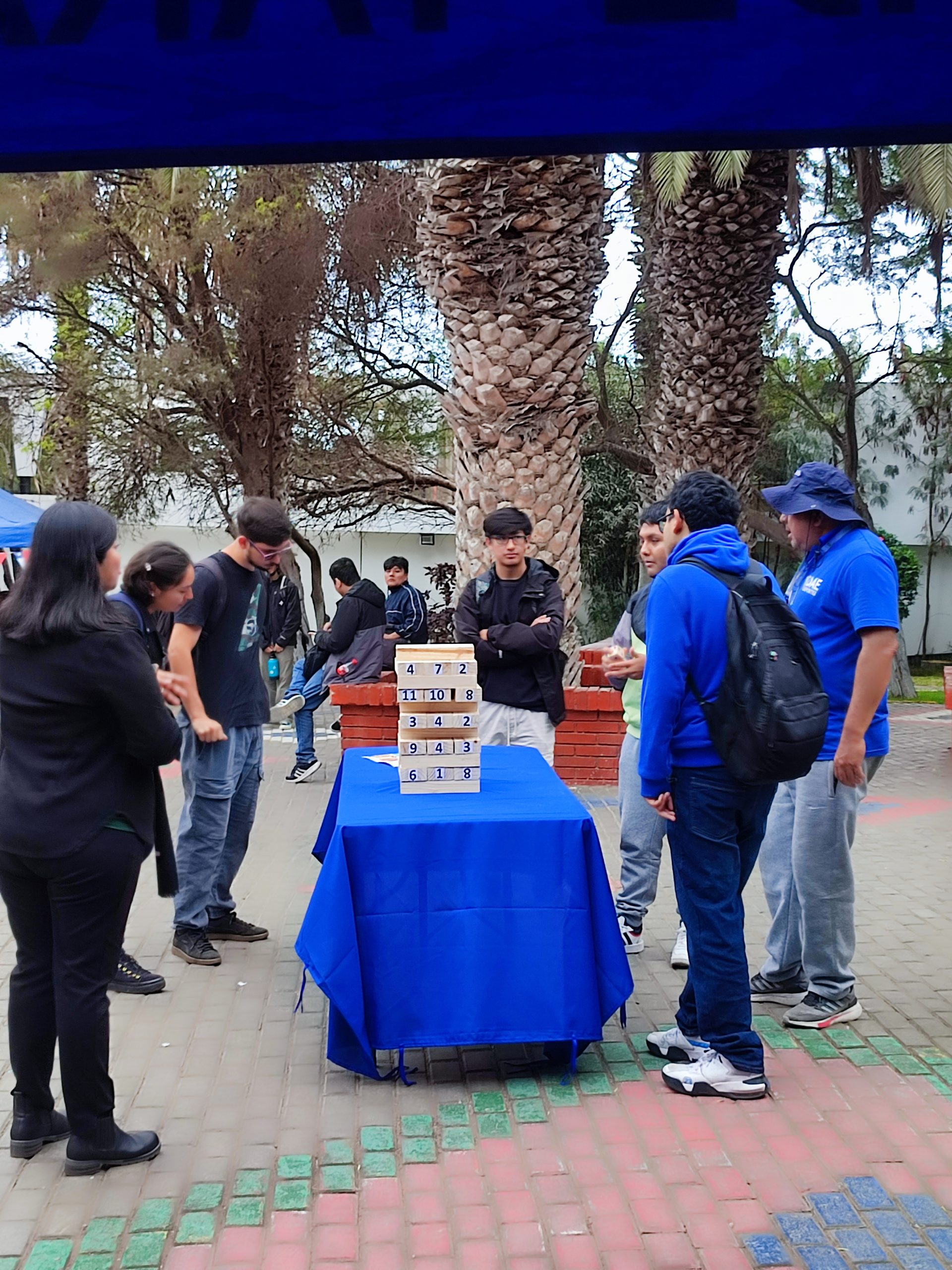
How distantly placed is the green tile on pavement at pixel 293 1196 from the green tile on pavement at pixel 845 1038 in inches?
80.3

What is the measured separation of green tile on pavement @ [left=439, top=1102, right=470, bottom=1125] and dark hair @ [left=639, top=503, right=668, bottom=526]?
222 centimetres

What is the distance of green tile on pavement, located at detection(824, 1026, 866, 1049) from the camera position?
4293mm

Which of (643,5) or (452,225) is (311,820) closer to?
(452,225)

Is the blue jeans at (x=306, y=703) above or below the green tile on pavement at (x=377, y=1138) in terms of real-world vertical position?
above

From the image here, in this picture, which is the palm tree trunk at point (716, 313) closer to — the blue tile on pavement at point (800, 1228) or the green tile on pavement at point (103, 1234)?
the blue tile on pavement at point (800, 1228)

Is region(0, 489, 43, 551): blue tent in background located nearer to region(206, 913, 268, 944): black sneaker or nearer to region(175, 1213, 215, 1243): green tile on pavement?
region(206, 913, 268, 944): black sneaker

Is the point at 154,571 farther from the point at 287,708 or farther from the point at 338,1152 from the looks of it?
the point at 287,708

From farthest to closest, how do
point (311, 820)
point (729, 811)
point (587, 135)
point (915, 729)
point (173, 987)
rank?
point (915, 729) < point (311, 820) < point (173, 987) < point (729, 811) < point (587, 135)

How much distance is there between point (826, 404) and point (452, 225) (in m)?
18.6

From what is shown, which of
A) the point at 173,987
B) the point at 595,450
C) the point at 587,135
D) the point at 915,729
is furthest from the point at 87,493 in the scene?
the point at 587,135

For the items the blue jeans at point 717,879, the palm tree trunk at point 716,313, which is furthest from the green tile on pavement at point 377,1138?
the palm tree trunk at point 716,313

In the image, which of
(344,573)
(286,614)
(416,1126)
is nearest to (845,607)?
(416,1126)

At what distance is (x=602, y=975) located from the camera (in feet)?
12.9

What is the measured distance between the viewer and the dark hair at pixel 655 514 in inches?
177
